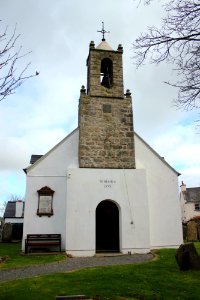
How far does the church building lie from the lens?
1689cm

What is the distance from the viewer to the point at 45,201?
17859mm

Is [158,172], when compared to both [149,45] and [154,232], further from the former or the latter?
[149,45]

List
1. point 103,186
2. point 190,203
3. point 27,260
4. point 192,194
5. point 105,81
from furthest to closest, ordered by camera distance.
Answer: point 192,194
point 190,203
point 105,81
point 103,186
point 27,260

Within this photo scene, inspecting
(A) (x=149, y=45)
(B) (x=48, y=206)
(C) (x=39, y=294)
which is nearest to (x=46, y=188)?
(B) (x=48, y=206)

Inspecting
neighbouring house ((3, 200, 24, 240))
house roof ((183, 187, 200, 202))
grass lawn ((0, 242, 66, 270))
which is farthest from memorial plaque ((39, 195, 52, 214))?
house roof ((183, 187, 200, 202))

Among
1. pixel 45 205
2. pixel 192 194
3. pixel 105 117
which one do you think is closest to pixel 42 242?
pixel 45 205

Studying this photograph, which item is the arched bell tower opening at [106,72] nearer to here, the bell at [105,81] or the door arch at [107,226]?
the bell at [105,81]

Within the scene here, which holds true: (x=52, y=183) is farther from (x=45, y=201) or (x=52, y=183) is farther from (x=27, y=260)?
(x=27, y=260)

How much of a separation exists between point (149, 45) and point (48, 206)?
41.0 ft

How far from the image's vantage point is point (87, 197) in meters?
17.1

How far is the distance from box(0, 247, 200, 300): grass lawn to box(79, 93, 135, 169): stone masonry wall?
26.3 feet

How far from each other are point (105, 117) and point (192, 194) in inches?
1408

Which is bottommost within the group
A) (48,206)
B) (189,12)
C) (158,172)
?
(48,206)

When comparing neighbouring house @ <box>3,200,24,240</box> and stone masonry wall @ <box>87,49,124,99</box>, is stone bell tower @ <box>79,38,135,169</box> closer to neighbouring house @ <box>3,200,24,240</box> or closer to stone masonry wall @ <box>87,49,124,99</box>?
stone masonry wall @ <box>87,49,124,99</box>
